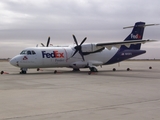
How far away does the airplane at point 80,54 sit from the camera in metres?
24.9

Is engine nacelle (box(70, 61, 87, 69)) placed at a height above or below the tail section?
below

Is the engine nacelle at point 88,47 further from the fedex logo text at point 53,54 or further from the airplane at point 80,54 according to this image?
the fedex logo text at point 53,54

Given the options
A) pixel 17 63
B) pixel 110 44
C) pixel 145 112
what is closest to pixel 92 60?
pixel 110 44

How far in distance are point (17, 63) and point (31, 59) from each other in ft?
4.69

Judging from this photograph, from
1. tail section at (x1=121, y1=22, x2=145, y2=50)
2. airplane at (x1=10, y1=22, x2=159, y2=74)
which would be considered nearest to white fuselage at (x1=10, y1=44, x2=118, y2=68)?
airplane at (x1=10, y1=22, x2=159, y2=74)

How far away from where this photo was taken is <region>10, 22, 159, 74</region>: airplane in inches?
982

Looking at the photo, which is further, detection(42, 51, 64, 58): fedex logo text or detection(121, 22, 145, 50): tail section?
detection(121, 22, 145, 50): tail section

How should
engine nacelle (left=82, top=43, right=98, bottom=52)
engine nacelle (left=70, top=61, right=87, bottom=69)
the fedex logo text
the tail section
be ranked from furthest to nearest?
the tail section → engine nacelle (left=82, top=43, right=98, bottom=52) → engine nacelle (left=70, top=61, right=87, bottom=69) → the fedex logo text

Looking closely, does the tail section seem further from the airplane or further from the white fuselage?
the white fuselage

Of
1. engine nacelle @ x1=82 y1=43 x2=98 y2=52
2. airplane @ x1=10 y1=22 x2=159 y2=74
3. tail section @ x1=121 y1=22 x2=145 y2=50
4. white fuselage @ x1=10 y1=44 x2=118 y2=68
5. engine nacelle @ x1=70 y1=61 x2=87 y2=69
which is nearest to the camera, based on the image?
white fuselage @ x1=10 y1=44 x2=118 y2=68

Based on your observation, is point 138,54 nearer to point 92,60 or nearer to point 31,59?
point 92,60

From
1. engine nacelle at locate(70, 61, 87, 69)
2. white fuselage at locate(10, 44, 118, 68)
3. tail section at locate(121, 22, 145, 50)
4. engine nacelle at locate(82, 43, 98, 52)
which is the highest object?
tail section at locate(121, 22, 145, 50)

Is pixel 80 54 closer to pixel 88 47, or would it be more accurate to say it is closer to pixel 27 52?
pixel 88 47

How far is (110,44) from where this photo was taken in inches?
1048
